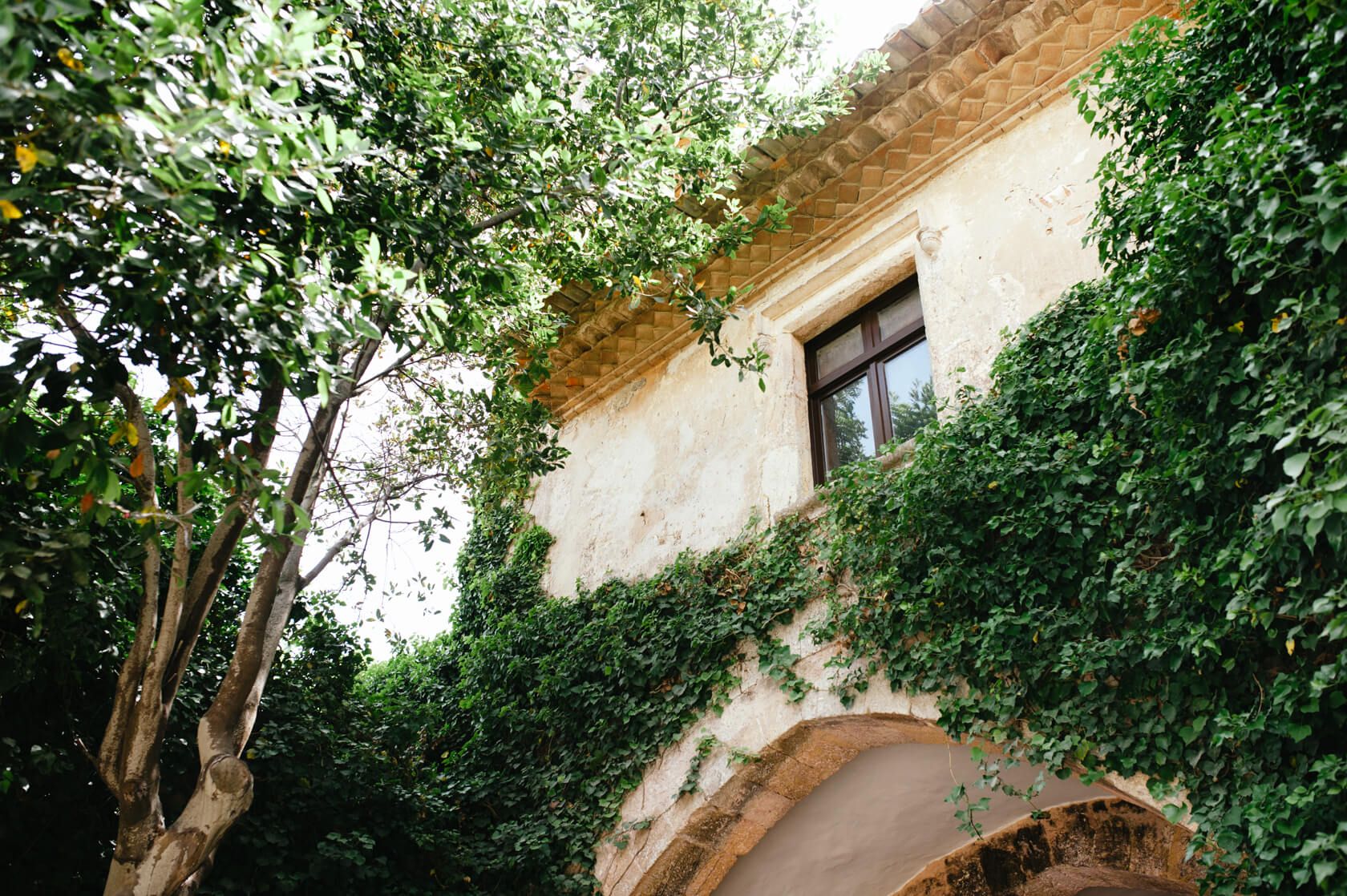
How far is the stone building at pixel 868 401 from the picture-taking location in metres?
4.84

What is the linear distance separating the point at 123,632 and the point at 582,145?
336 centimetres

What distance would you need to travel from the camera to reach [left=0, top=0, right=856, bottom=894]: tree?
265cm

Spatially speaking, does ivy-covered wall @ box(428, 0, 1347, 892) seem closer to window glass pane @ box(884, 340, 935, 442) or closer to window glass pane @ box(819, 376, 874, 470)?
window glass pane @ box(884, 340, 935, 442)

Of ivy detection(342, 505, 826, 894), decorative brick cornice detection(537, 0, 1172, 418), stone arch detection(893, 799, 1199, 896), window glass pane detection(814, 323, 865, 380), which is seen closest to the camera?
decorative brick cornice detection(537, 0, 1172, 418)

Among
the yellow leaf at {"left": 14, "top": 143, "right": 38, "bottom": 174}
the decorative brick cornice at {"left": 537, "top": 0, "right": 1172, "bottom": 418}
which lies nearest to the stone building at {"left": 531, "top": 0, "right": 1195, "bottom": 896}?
the decorative brick cornice at {"left": 537, "top": 0, "right": 1172, "bottom": 418}

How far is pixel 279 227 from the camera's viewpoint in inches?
132

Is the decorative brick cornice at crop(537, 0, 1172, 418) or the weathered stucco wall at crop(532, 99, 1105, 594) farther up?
the decorative brick cornice at crop(537, 0, 1172, 418)

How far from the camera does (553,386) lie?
754 centimetres

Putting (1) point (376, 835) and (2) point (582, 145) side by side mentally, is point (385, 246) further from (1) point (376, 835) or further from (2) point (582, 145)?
(1) point (376, 835)

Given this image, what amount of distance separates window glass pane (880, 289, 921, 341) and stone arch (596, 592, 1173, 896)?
1.82 metres

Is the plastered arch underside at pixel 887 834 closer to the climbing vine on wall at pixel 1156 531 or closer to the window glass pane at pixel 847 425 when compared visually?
the climbing vine on wall at pixel 1156 531

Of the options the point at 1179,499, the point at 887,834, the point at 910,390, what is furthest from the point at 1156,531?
the point at 887,834

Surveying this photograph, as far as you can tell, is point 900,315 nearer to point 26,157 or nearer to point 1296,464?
point 1296,464

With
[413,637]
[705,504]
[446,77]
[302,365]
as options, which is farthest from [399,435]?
[302,365]
